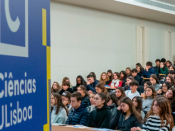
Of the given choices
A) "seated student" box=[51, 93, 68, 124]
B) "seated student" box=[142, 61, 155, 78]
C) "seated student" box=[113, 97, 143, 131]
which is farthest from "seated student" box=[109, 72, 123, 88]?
"seated student" box=[113, 97, 143, 131]

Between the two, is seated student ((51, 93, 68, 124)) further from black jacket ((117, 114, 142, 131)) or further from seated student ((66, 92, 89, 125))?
black jacket ((117, 114, 142, 131))

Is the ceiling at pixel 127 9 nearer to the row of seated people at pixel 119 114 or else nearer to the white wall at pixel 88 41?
the white wall at pixel 88 41

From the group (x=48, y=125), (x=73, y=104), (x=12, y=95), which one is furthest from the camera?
(x=73, y=104)

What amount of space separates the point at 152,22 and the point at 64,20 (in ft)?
20.5

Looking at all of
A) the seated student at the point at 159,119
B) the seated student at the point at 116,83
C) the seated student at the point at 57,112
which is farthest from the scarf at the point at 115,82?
the seated student at the point at 159,119

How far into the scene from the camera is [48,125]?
2.98 feet

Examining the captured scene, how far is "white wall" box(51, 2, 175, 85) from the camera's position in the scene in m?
10.1

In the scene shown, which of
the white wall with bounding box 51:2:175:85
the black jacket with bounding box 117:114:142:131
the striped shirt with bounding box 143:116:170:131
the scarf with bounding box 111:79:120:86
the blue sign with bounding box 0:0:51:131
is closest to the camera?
the blue sign with bounding box 0:0:51:131

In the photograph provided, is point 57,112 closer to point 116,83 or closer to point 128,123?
point 128,123

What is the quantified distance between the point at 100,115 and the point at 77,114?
0.56 m

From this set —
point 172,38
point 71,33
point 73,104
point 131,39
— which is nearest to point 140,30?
point 131,39

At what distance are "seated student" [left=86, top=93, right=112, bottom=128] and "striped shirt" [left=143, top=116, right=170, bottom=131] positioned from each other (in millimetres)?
681

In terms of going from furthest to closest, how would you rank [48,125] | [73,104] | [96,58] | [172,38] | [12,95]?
1. [172,38]
2. [96,58]
3. [73,104]
4. [48,125]
5. [12,95]

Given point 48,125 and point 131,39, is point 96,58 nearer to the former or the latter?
point 131,39
